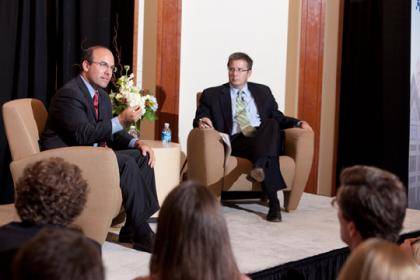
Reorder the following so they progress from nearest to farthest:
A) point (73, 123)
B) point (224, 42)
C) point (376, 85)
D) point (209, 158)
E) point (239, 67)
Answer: point (73, 123) < point (209, 158) < point (239, 67) < point (224, 42) < point (376, 85)

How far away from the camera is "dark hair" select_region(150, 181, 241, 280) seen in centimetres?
142

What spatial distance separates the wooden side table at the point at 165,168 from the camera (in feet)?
12.0

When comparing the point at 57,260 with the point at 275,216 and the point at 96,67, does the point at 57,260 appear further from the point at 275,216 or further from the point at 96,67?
the point at 275,216

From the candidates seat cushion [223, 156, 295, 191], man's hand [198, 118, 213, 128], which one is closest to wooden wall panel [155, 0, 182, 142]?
man's hand [198, 118, 213, 128]

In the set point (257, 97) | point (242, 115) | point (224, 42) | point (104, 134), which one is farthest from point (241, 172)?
point (224, 42)

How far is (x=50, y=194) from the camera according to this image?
1.72m

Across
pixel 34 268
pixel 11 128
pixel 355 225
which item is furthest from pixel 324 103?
pixel 34 268

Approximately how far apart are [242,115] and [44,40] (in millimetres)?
1463

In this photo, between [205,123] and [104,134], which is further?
[205,123]

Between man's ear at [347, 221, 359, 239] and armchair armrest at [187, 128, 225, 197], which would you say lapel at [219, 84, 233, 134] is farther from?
man's ear at [347, 221, 359, 239]

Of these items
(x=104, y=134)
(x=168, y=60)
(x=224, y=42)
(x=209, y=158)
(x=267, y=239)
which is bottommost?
(x=267, y=239)

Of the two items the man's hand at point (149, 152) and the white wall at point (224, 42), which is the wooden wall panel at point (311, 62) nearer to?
the white wall at point (224, 42)

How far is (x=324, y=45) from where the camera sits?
5.63m

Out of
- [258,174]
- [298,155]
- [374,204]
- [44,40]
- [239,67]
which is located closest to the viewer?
[374,204]
